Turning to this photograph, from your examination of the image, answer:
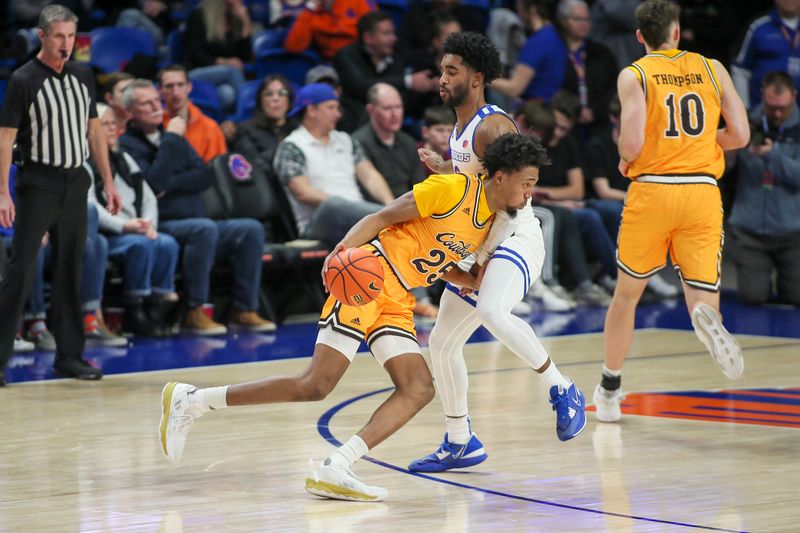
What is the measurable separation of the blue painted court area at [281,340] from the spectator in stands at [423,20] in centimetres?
326

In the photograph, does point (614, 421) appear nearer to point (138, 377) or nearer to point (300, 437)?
point (300, 437)

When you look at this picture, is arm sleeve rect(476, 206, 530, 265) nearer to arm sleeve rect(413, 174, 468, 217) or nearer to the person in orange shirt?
arm sleeve rect(413, 174, 468, 217)

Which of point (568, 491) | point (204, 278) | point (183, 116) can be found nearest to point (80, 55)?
point (183, 116)

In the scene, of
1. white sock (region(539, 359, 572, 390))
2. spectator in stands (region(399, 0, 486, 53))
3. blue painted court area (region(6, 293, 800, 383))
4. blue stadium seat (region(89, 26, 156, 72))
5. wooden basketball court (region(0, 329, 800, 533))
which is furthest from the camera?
spectator in stands (region(399, 0, 486, 53))

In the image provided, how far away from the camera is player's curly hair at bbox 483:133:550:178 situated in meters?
5.26

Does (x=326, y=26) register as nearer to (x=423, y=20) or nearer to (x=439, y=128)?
(x=423, y=20)

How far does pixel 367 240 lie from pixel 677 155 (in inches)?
76.4

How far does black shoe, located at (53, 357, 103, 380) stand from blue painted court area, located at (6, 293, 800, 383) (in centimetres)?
11


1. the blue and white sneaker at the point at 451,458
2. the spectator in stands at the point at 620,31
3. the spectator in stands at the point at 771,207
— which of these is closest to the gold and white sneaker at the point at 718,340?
the blue and white sneaker at the point at 451,458

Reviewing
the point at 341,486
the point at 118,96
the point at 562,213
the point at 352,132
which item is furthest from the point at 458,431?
the point at 352,132

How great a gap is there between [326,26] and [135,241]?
378 cm

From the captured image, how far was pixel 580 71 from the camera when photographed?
12719mm

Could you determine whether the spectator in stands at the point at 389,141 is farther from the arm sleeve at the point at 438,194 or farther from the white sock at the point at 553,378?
the white sock at the point at 553,378

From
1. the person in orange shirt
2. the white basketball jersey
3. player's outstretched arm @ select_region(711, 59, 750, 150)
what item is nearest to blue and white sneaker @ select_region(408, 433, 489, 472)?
the white basketball jersey
